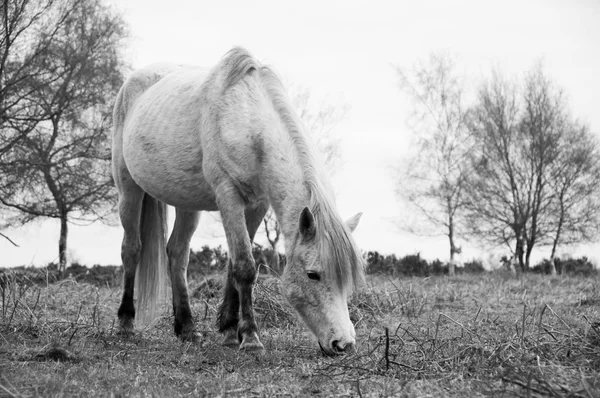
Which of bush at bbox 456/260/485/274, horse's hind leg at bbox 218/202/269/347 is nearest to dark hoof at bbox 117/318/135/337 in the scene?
horse's hind leg at bbox 218/202/269/347

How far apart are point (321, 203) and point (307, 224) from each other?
0.18 metres

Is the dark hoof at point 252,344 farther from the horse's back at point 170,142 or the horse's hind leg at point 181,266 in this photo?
the horse's back at point 170,142

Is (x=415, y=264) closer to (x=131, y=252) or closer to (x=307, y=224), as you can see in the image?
(x=131, y=252)

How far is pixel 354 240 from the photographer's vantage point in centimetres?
415

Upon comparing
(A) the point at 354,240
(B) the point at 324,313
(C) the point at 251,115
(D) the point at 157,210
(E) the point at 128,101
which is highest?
(E) the point at 128,101

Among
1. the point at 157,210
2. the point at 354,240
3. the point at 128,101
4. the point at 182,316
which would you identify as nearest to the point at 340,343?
the point at 354,240

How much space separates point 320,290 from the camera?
407 centimetres

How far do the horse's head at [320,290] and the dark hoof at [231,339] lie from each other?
35.8 inches

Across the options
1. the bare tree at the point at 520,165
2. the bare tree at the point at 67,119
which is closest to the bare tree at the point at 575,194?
the bare tree at the point at 520,165

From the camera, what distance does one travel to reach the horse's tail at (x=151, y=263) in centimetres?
616

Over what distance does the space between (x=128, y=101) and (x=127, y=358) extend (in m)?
3.17

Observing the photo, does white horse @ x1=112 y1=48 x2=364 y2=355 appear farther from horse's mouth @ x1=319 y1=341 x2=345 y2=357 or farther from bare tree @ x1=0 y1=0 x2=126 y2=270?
bare tree @ x1=0 y1=0 x2=126 y2=270

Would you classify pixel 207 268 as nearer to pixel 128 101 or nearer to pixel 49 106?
pixel 49 106

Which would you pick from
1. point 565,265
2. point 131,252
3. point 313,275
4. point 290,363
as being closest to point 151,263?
point 131,252
